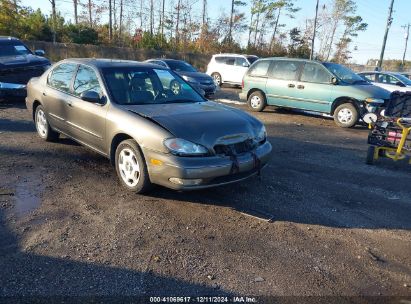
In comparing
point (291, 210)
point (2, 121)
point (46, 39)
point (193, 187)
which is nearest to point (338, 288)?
point (291, 210)

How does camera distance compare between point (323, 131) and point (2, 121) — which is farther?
point (323, 131)

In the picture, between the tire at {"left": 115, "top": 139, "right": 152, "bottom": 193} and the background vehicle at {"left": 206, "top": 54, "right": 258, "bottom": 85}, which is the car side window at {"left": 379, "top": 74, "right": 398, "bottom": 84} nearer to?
the background vehicle at {"left": 206, "top": 54, "right": 258, "bottom": 85}

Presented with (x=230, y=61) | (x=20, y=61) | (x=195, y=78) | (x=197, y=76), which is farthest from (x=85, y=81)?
(x=230, y=61)

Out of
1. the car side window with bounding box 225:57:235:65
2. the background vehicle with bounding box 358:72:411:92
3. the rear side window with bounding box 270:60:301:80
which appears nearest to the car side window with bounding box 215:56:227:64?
the car side window with bounding box 225:57:235:65

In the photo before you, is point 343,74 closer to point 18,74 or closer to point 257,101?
point 257,101

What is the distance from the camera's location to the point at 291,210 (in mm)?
4410

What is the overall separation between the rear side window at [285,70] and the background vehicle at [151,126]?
6.22m

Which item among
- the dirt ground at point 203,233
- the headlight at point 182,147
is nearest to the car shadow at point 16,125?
the dirt ground at point 203,233

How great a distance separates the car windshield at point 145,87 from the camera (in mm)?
4992

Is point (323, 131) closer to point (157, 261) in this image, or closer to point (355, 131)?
point (355, 131)

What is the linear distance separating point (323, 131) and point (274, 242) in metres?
6.43

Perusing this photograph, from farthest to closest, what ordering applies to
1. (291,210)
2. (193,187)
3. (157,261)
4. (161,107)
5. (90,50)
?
(90,50), (161,107), (291,210), (193,187), (157,261)

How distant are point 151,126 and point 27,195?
1.81 meters

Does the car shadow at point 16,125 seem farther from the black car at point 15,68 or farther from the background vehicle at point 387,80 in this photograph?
the background vehicle at point 387,80
